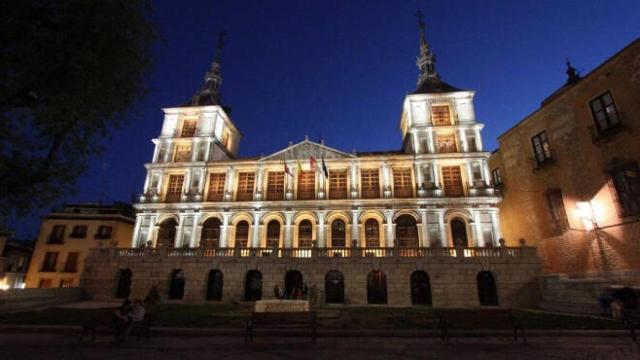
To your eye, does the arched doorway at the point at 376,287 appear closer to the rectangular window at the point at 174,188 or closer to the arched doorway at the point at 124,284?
the arched doorway at the point at 124,284

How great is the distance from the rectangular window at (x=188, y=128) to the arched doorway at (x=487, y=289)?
3057 centimetres

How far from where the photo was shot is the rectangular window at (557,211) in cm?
2042

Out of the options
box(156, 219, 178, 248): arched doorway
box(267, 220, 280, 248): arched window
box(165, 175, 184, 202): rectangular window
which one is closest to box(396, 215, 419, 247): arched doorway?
box(267, 220, 280, 248): arched window

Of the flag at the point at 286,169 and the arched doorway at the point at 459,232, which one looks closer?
the arched doorway at the point at 459,232

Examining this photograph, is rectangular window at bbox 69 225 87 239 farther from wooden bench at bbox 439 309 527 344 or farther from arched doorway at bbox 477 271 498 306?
arched doorway at bbox 477 271 498 306

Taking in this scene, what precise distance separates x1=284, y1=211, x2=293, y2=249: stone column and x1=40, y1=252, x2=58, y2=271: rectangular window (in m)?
25.6

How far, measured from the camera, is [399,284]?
64.8ft

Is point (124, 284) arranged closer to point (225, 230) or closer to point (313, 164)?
point (225, 230)

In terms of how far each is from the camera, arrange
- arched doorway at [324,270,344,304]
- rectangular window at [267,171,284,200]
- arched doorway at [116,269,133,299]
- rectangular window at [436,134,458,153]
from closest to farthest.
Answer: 1. arched doorway at [324,270,344,304]
2. arched doorway at [116,269,133,299]
3. rectangular window at [267,171,284,200]
4. rectangular window at [436,134,458,153]

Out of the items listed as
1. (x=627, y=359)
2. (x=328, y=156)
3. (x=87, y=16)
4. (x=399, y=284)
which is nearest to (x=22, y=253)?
(x=328, y=156)

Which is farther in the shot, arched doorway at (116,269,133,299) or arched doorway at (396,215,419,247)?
arched doorway at (396,215,419,247)

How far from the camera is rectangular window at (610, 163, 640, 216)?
52.1 ft

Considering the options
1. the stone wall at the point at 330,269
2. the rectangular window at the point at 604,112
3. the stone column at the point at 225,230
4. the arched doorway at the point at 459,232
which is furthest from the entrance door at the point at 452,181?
the stone column at the point at 225,230

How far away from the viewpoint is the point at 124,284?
2245 cm
